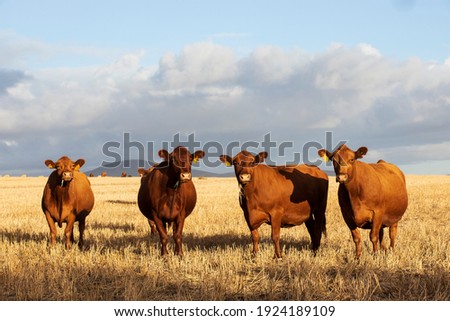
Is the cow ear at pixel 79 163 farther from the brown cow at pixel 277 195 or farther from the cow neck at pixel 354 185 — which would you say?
the cow neck at pixel 354 185

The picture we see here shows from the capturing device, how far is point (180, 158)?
1063 centimetres

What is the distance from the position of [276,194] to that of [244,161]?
3.56 ft

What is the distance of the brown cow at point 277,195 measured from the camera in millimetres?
10414

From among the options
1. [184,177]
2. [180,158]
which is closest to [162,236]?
[184,177]

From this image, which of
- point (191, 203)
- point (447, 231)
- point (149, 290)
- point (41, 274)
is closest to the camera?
point (149, 290)

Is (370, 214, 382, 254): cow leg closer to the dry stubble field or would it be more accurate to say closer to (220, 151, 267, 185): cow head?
the dry stubble field

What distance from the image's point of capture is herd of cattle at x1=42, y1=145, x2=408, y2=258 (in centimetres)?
1034

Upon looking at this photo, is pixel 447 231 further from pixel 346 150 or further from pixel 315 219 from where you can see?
pixel 346 150

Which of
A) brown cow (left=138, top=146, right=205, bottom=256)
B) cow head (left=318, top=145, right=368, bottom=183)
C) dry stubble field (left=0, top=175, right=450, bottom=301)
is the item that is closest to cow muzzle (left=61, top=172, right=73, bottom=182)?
dry stubble field (left=0, top=175, right=450, bottom=301)

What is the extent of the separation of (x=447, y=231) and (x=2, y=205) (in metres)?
21.5

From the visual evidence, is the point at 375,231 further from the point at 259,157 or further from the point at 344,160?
the point at 259,157

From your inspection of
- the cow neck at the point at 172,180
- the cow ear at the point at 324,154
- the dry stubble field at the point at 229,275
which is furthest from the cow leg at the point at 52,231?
the cow ear at the point at 324,154
